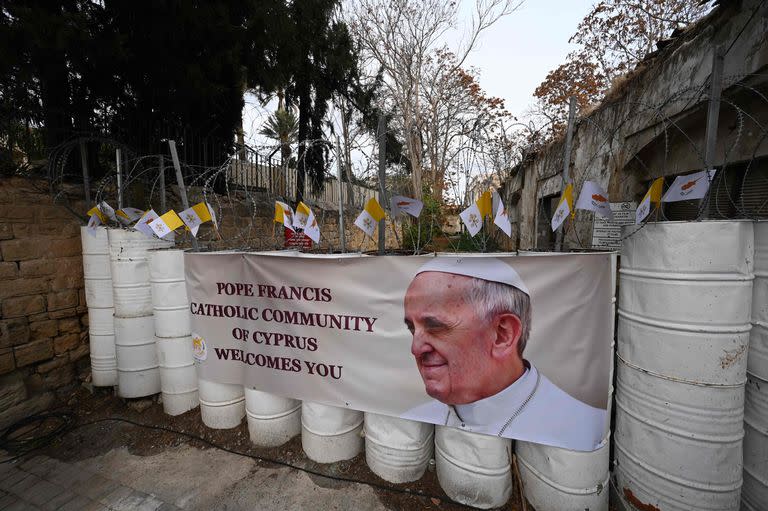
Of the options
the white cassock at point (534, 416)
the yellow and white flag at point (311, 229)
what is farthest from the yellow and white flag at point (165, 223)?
the white cassock at point (534, 416)

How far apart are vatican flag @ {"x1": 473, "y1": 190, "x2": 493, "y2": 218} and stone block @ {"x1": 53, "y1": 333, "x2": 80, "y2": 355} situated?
16.8ft

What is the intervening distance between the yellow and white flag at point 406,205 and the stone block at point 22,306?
4.28 m

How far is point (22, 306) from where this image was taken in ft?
12.1

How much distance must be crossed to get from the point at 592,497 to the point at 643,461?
1.31 ft

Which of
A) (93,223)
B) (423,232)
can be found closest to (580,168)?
(423,232)

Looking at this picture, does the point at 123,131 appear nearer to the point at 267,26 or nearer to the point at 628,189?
the point at 267,26

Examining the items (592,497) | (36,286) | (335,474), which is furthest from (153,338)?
(592,497)

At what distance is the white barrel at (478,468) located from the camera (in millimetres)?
2303

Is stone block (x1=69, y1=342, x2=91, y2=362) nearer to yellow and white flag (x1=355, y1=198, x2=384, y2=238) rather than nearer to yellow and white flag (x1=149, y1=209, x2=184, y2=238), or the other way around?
yellow and white flag (x1=149, y1=209, x2=184, y2=238)

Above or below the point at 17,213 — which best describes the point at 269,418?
below

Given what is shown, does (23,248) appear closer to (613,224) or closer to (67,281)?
(67,281)

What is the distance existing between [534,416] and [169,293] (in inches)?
137

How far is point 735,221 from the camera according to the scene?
1800 mm

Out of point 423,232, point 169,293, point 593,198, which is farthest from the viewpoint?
point 423,232
